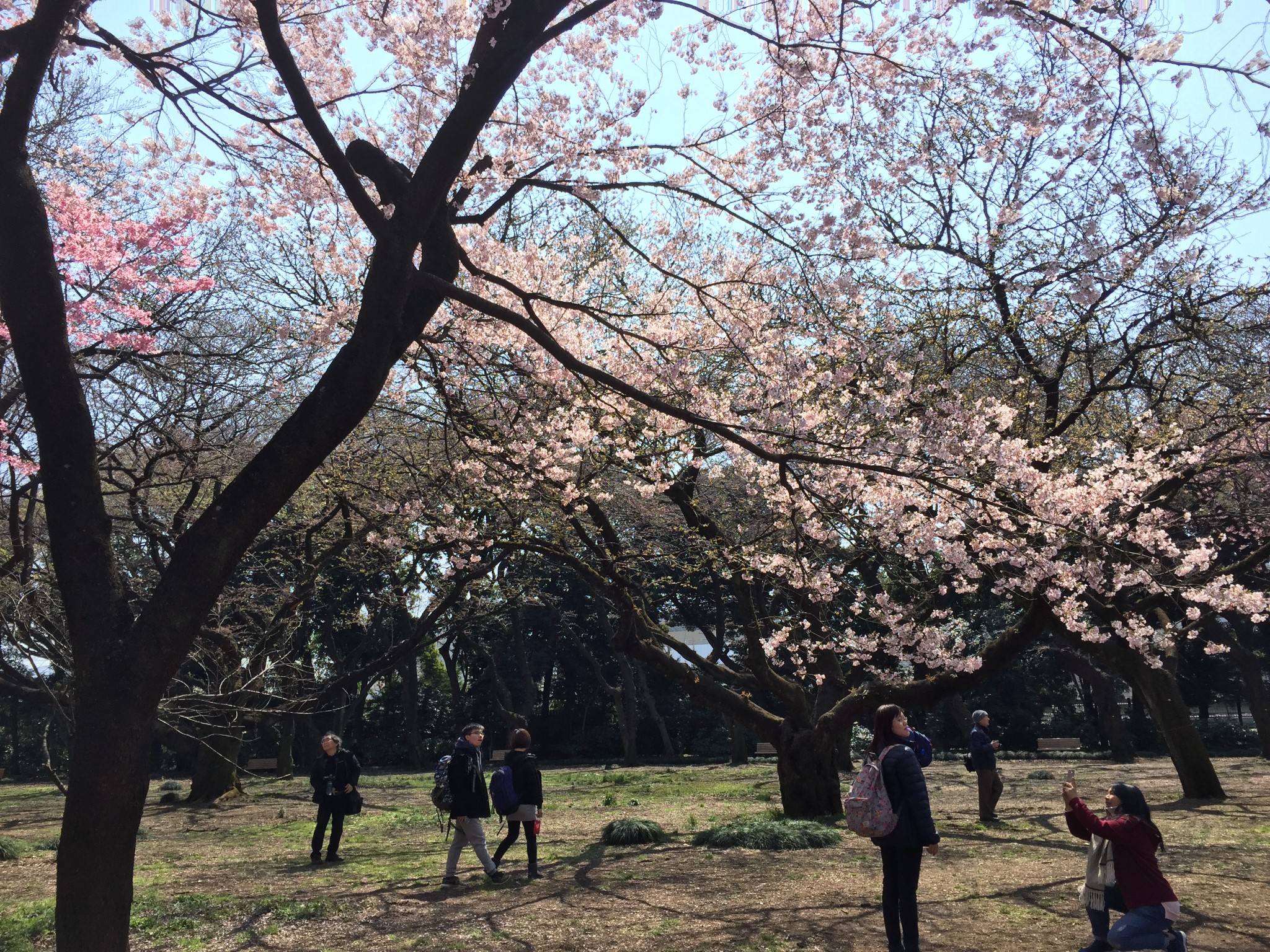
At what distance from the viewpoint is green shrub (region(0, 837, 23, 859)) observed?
32.5 ft

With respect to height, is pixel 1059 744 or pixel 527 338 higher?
pixel 527 338

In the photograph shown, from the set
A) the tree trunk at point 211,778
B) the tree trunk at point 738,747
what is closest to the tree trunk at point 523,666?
the tree trunk at point 738,747

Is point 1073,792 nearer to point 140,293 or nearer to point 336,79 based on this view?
point 336,79

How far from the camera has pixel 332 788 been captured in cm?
962

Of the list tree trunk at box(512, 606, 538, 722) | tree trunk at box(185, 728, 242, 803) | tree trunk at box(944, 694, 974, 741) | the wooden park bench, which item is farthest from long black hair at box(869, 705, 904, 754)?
tree trunk at box(512, 606, 538, 722)

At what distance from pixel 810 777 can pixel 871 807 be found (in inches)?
271

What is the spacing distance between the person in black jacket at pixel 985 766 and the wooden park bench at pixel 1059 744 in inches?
610

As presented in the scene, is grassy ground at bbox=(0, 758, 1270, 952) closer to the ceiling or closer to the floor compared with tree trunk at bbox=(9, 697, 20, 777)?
closer to the floor

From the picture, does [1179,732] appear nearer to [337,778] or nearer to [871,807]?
[871,807]

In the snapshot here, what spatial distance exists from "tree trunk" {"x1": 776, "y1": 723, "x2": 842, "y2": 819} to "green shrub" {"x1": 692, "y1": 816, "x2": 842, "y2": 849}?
1.03 meters

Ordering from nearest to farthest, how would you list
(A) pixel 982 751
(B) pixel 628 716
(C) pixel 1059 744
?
(A) pixel 982 751 → (C) pixel 1059 744 → (B) pixel 628 716

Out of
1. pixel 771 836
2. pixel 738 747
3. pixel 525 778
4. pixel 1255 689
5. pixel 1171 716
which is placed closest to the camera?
pixel 525 778

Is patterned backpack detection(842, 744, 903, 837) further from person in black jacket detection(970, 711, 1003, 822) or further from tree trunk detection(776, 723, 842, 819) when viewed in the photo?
person in black jacket detection(970, 711, 1003, 822)

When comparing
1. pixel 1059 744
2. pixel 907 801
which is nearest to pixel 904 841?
pixel 907 801
